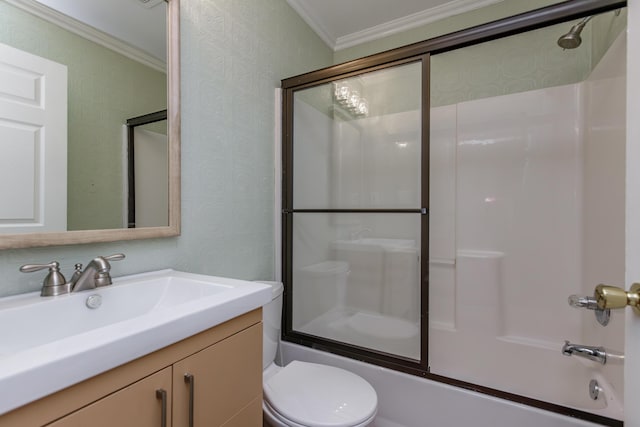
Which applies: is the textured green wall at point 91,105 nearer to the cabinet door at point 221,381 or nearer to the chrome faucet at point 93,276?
the chrome faucet at point 93,276

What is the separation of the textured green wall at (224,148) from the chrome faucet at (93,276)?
96 millimetres

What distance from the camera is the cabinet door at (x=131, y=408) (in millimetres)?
491

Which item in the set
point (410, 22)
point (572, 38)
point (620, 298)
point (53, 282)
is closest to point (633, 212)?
point (620, 298)

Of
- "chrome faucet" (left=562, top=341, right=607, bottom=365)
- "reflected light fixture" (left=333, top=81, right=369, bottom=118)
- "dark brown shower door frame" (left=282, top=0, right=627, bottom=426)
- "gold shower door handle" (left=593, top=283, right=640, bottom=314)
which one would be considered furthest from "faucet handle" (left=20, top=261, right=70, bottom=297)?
"chrome faucet" (left=562, top=341, right=607, bottom=365)

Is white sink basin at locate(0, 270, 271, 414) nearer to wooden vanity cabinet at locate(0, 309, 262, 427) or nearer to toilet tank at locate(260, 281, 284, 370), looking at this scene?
wooden vanity cabinet at locate(0, 309, 262, 427)

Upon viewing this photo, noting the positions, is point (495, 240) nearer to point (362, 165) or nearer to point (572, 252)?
point (572, 252)

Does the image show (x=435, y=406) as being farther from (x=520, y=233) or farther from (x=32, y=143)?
(x=32, y=143)

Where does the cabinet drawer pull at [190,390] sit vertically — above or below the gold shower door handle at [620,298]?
below

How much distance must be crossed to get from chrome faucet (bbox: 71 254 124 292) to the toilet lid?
74cm

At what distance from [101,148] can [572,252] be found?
2.48 m

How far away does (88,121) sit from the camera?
949 mm

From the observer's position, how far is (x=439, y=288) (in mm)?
2104

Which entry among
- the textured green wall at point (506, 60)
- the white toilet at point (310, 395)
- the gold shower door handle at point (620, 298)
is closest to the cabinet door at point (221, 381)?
the white toilet at point (310, 395)

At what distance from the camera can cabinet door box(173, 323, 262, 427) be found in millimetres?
651
